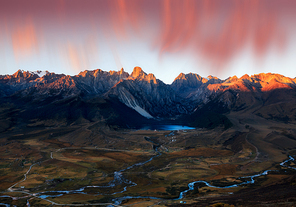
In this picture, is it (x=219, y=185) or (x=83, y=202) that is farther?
(x=219, y=185)

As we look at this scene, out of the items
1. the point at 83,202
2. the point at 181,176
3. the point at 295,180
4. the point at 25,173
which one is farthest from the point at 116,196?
the point at 295,180

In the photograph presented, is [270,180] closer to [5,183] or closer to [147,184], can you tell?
[147,184]

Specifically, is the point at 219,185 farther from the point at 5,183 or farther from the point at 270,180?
the point at 5,183

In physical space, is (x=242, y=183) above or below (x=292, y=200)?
below

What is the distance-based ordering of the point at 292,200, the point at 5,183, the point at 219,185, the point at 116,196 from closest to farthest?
the point at 292,200 → the point at 116,196 → the point at 219,185 → the point at 5,183

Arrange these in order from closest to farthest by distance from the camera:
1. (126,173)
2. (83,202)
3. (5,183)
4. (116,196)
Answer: (83,202) → (116,196) → (5,183) → (126,173)

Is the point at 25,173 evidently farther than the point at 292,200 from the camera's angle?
Yes

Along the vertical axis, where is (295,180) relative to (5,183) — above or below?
below

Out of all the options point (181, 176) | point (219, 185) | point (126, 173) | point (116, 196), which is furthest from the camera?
point (126, 173)

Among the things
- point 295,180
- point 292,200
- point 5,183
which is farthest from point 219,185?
point 5,183

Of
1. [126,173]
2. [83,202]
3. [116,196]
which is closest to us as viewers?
[83,202]
